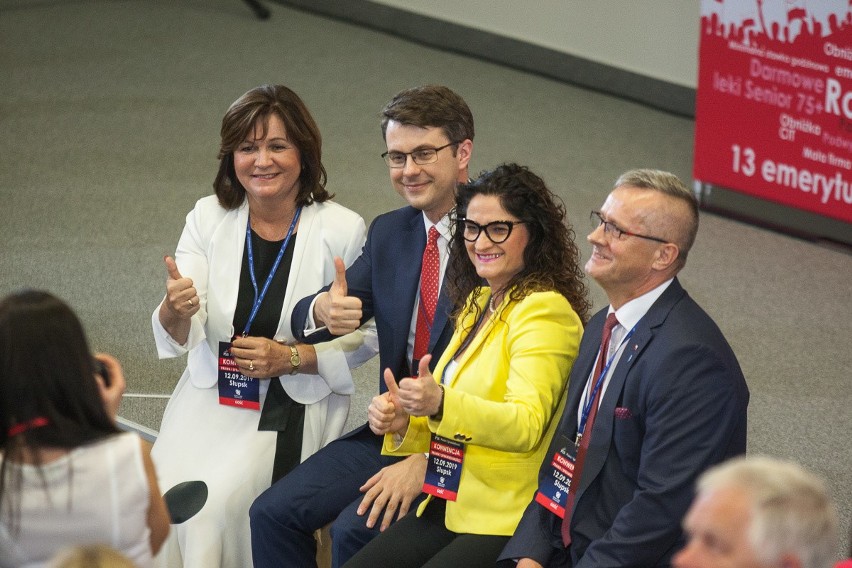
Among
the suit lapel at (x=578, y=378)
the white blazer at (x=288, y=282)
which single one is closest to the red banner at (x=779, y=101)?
the white blazer at (x=288, y=282)

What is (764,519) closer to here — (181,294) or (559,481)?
(559,481)

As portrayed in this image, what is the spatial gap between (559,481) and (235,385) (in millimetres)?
1170

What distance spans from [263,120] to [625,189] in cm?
121

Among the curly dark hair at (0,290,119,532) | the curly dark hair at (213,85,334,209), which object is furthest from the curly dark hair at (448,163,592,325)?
the curly dark hair at (0,290,119,532)

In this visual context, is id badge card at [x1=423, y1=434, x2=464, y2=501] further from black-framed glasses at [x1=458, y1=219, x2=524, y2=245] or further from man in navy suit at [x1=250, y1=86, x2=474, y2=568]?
black-framed glasses at [x1=458, y1=219, x2=524, y2=245]

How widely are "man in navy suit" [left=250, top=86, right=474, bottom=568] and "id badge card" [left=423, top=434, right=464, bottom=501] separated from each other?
0.67ft

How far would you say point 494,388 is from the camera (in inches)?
113

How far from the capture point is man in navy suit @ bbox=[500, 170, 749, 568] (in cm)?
248

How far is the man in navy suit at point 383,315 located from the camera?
124 inches

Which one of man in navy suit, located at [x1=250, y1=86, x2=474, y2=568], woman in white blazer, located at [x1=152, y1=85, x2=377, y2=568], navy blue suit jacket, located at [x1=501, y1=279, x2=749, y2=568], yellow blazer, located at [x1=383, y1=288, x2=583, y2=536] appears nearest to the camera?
navy blue suit jacket, located at [x1=501, y1=279, x2=749, y2=568]

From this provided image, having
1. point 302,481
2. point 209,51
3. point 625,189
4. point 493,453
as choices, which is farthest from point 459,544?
point 209,51

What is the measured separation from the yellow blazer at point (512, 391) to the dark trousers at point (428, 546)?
0.13 ft

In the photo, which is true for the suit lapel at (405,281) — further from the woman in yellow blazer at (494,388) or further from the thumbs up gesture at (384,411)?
the thumbs up gesture at (384,411)

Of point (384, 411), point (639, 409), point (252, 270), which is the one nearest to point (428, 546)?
point (384, 411)
